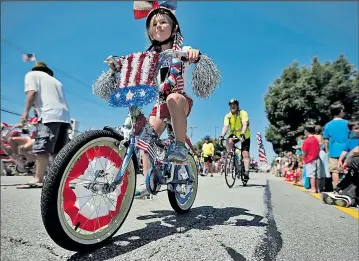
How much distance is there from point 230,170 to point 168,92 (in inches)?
168

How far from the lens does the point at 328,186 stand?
21.6ft

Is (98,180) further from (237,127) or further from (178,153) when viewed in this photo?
(237,127)

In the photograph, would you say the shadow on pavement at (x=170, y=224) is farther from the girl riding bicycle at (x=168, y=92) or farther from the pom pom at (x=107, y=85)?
the pom pom at (x=107, y=85)

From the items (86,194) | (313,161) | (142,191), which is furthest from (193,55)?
(313,161)

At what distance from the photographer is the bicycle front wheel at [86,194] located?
119 cm

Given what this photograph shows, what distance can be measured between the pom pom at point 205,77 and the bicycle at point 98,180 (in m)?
0.29

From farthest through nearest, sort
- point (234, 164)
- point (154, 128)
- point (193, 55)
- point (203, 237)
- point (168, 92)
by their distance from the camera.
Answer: point (234, 164) → point (154, 128) → point (168, 92) → point (193, 55) → point (203, 237)

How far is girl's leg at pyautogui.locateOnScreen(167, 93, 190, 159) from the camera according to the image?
195cm

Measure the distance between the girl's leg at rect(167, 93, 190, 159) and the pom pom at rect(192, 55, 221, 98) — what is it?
8.3 inches

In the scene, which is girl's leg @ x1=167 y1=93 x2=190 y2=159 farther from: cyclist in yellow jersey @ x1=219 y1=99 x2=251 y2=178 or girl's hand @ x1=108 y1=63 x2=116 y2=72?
cyclist in yellow jersey @ x1=219 y1=99 x2=251 y2=178

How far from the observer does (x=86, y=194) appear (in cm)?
141

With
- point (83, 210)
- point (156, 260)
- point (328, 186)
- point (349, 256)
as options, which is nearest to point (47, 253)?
point (83, 210)

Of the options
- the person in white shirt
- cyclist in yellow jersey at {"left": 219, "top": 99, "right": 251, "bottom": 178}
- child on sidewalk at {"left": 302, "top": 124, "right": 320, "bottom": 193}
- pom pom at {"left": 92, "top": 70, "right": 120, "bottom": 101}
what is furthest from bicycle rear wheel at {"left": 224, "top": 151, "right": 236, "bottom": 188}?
pom pom at {"left": 92, "top": 70, "right": 120, "bottom": 101}

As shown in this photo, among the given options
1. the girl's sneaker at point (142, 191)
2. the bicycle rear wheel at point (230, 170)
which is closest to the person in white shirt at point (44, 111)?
the girl's sneaker at point (142, 191)
